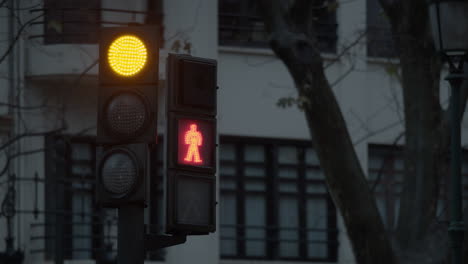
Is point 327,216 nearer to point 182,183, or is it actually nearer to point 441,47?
point 441,47

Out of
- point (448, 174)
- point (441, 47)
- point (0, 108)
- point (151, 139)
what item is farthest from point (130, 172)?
point (0, 108)

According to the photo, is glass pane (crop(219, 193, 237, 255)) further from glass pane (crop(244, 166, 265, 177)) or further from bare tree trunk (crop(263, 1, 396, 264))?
bare tree trunk (crop(263, 1, 396, 264))

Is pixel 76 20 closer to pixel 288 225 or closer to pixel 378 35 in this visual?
pixel 378 35

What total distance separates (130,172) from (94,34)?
45.8 feet

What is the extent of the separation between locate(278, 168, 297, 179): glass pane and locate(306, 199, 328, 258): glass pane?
0.52 meters

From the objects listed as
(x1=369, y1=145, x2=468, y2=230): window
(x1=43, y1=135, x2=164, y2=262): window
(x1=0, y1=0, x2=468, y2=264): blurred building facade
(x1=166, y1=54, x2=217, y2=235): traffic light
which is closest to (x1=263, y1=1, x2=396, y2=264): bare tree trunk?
(x1=166, y1=54, x2=217, y2=235): traffic light

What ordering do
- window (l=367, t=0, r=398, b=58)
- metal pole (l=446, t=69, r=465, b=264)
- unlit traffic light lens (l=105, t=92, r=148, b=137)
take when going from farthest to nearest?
window (l=367, t=0, r=398, b=58) < metal pole (l=446, t=69, r=465, b=264) < unlit traffic light lens (l=105, t=92, r=148, b=137)

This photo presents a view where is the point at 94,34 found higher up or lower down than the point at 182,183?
higher up

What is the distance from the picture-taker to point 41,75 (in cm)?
2280

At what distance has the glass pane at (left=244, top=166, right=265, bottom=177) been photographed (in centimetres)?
2431

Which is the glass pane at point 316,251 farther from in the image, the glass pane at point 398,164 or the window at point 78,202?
the window at point 78,202

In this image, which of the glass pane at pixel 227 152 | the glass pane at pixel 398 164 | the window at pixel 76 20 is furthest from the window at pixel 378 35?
the window at pixel 76 20

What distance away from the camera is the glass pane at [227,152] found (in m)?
24.2

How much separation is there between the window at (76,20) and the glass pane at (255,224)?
3855 millimetres
